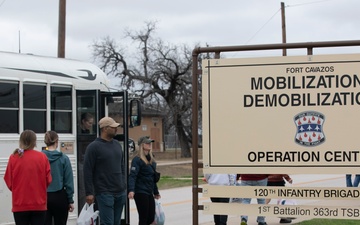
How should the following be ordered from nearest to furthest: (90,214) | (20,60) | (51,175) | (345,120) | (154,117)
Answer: (345,120) < (51,175) < (90,214) < (20,60) < (154,117)

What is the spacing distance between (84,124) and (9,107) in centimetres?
153

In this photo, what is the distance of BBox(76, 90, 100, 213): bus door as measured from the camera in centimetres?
1081

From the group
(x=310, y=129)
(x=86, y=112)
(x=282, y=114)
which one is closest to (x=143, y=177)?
(x=86, y=112)

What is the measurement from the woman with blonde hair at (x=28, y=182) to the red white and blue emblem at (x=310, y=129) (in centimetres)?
330

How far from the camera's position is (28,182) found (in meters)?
8.09

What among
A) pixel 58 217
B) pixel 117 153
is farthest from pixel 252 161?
pixel 58 217

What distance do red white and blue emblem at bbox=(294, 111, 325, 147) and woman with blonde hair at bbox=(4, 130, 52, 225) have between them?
3303mm

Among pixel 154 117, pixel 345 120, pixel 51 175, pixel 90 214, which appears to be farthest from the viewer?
pixel 154 117

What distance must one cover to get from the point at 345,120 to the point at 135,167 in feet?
14.6

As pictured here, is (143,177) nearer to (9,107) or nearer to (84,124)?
(84,124)

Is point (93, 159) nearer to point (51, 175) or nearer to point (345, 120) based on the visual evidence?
point (51, 175)

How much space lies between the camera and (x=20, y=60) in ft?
33.6

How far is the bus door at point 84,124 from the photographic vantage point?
10812mm

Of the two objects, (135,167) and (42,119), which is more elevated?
(42,119)
